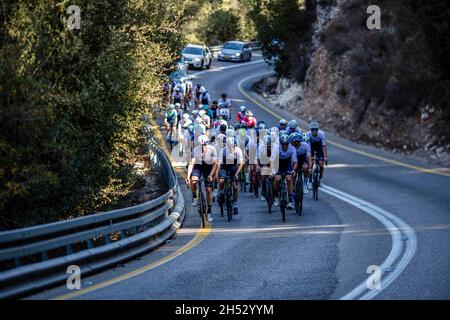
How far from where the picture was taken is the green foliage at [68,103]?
12.4 metres

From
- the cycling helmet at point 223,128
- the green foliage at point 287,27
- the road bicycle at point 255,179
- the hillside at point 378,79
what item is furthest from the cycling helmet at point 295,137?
the green foliage at point 287,27

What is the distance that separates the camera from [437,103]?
99.8 feet

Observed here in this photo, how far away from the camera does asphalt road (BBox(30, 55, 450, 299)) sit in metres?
9.95

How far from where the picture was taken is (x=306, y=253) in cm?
1293

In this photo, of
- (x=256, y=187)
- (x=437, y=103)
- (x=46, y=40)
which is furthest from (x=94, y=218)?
(x=437, y=103)

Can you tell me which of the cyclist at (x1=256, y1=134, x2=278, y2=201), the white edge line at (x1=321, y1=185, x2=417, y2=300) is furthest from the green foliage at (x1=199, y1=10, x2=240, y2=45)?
the cyclist at (x1=256, y1=134, x2=278, y2=201)

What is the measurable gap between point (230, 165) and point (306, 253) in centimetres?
529

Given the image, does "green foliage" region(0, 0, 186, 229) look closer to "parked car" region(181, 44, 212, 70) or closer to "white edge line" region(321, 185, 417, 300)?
"white edge line" region(321, 185, 417, 300)

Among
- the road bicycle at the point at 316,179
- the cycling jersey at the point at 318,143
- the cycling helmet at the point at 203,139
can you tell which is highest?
the cycling helmet at the point at 203,139

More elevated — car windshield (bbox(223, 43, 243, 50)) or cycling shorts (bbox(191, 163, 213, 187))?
cycling shorts (bbox(191, 163, 213, 187))

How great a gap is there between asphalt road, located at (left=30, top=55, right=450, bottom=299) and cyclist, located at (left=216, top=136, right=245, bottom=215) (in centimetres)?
68

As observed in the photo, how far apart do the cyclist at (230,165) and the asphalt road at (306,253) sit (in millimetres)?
682

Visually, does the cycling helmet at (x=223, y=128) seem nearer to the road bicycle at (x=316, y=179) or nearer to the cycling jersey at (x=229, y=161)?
the cycling jersey at (x=229, y=161)

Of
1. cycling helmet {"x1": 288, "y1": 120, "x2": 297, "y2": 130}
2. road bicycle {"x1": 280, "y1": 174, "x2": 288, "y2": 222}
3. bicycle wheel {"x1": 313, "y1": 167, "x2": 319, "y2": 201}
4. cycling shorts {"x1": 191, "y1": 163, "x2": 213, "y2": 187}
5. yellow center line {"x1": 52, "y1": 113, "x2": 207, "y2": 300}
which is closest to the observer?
yellow center line {"x1": 52, "y1": 113, "x2": 207, "y2": 300}
